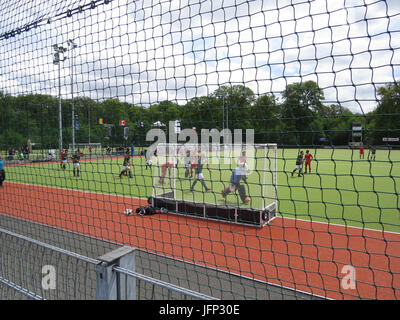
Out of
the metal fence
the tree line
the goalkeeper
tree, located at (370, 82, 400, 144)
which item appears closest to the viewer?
the metal fence

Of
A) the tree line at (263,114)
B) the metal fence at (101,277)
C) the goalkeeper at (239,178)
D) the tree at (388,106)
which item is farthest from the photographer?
the goalkeeper at (239,178)

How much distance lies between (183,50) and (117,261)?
2.54 metres

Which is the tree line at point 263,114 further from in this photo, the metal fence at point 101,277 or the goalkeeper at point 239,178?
the goalkeeper at point 239,178

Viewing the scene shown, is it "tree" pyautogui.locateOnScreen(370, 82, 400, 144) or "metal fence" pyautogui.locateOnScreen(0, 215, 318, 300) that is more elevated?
"tree" pyautogui.locateOnScreen(370, 82, 400, 144)

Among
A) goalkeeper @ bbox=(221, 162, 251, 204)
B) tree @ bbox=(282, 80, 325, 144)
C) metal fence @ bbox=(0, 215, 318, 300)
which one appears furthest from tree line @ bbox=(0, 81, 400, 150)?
goalkeeper @ bbox=(221, 162, 251, 204)

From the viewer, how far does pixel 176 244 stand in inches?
227

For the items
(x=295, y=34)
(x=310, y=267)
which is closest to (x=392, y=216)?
(x=310, y=267)

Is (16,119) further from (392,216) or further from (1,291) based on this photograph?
(392,216)

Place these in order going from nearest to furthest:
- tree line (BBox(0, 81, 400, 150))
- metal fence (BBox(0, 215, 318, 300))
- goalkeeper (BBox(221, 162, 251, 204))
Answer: metal fence (BBox(0, 215, 318, 300))
tree line (BBox(0, 81, 400, 150))
goalkeeper (BBox(221, 162, 251, 204))

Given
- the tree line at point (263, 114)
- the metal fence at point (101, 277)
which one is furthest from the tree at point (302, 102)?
the metal fence at point (101, 277)

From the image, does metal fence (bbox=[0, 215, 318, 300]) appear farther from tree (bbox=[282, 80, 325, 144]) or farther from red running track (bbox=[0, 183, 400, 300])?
tree (bbox=[282, 80, 325, 144])

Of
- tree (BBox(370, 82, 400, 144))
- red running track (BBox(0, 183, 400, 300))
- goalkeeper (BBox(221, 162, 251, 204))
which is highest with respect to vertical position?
tree (BBox(370, 82, 400, 144))

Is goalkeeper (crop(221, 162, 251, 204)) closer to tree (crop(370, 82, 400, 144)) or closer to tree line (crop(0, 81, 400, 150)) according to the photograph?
tree line (crop(0, 81, 400, 150))

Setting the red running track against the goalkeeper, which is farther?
the goalkeeper
